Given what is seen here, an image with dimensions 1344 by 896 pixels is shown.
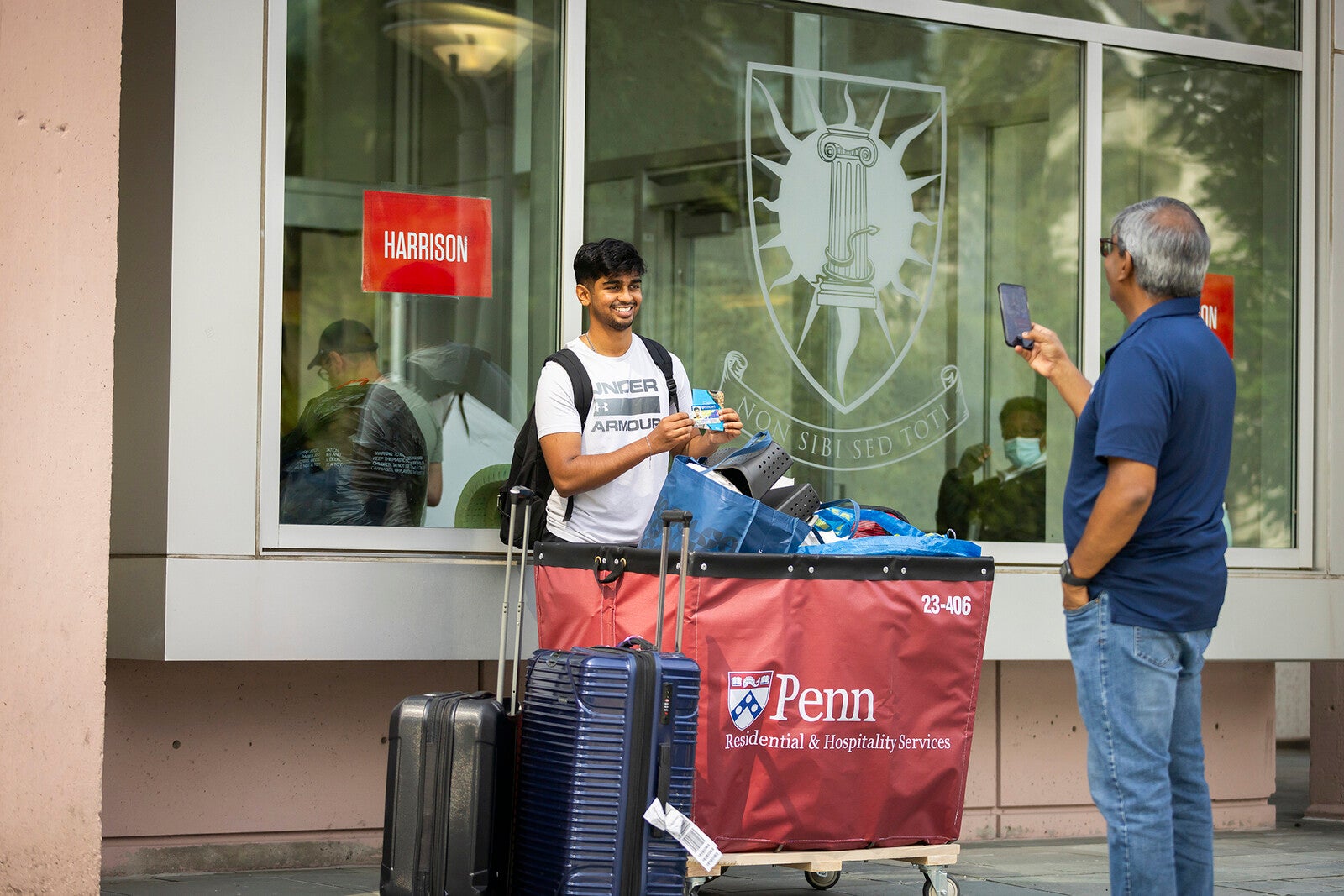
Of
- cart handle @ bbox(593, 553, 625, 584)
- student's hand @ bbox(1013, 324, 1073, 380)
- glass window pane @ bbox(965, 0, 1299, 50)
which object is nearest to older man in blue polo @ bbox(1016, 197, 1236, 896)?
student's hand @ bbox(1013, 324, 1073, 380)

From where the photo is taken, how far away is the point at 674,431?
187 inches

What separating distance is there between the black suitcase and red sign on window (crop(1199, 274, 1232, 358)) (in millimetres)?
4683

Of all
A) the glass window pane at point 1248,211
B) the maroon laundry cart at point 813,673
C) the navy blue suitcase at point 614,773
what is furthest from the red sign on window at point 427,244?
the glass window pane at point 1248,211

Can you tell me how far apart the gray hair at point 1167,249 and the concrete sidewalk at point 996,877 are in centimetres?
245

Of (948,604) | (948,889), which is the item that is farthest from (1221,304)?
(948,889)

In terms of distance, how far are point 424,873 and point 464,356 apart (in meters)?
2.32

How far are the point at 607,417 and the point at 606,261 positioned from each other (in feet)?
1.63

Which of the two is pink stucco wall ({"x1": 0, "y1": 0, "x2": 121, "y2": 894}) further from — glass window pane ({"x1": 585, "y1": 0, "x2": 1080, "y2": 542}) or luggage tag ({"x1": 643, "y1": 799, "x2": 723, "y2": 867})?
glass window pane ({"x1": 585, "y1": 0, "x2": 1080, "y2": 542})

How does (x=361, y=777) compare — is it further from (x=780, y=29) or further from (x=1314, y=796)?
(x=1314, y=796)

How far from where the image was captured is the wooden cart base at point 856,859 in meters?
4.68

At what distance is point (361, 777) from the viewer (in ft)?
19.7

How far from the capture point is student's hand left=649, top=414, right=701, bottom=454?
474 cm

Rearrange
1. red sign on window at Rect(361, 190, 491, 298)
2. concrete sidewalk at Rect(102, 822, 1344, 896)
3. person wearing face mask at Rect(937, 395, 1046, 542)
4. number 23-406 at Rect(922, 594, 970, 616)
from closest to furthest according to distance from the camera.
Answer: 1. number 23-406 at Rect(922, 594, 970, 616)
2. concrete sidewalk at Rect(102, 822, 1344, 896)
3. red sign on window at Rect(361, 190, 491, 298)
4. person wearing face mask at Rect(937, 395, 1046, 542)

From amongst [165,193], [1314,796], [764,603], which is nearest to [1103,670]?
[764,603]
